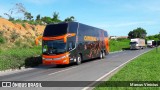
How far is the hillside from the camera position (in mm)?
40719

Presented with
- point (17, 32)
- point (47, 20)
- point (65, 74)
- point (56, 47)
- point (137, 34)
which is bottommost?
point (65, 74)

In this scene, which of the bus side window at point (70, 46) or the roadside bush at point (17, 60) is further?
the bus side window at point (70, 46)

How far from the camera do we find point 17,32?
144 ft

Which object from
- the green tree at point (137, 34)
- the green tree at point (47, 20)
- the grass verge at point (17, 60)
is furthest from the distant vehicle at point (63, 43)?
the green tree at point (137, 34)

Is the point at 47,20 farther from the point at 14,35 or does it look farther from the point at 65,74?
the point at 65,74

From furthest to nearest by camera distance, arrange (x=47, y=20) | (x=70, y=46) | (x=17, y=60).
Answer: (x=47, y=20)
(x=17, y=60)
(x=70, y=46)

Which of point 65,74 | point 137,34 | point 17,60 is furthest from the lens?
point 137,34

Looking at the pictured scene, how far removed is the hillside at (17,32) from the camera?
40719 mm

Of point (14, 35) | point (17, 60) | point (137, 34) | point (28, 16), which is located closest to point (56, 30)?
point (17, 60)

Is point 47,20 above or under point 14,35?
above

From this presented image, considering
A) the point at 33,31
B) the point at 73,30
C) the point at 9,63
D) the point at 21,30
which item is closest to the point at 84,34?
the point at 73,30

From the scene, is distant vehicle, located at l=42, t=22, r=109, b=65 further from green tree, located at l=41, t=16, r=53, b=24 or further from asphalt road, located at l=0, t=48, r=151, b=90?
green tree, located at l=41, t=16, r=53, b=24

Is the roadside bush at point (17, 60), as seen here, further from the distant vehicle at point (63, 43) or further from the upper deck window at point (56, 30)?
the upper deck window at point (56, 30)

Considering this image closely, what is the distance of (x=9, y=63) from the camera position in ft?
76.5
